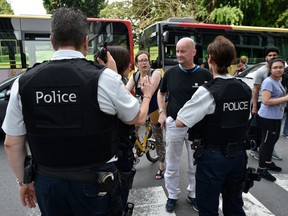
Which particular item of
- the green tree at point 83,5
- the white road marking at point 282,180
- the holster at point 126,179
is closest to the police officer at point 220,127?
the holster at point 126,179

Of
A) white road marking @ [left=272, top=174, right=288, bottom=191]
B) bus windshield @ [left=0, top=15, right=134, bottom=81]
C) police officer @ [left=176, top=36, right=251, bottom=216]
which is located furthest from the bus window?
police officer @ [left=176, top=36, right=251, bottom=216]

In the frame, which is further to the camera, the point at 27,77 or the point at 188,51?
the point at 188,51

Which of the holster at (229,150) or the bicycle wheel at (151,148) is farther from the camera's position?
the bicycle wheel at (151,148)

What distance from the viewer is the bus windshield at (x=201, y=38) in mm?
10758

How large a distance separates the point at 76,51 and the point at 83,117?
15.4 inches

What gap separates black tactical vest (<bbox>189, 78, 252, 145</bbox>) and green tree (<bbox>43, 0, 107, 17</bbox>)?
24082 millimetres

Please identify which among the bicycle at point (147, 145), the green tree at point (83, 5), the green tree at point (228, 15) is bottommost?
the bicycle at point (147, 145)

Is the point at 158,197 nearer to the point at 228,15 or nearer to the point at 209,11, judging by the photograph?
the point at 228,15

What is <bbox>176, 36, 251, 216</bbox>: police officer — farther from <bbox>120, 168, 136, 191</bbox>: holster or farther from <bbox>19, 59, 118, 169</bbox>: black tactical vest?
<bbox>19, 59, 118, 169</bbox>: black tactical vest

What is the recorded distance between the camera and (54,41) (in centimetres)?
158

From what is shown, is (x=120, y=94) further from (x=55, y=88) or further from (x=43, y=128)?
(x=43, y=128)

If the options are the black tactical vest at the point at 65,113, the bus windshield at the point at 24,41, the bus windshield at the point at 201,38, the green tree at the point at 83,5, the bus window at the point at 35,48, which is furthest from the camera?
the green tree at the point at 83,5

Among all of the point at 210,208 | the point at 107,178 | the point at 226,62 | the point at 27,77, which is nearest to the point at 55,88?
the point at 27,77

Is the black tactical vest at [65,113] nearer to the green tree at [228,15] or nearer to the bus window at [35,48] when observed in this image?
the bus window at [35,48]
